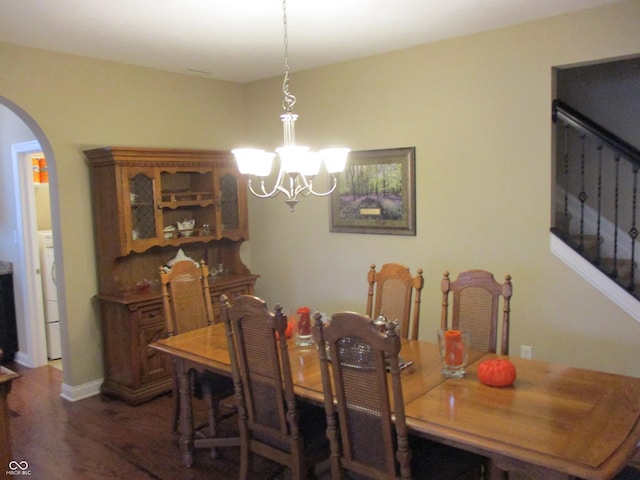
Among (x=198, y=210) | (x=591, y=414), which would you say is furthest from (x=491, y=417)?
(x=198, y=210)

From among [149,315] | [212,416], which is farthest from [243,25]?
[212,416]

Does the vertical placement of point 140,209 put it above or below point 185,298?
above

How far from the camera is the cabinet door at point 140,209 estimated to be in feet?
13.2

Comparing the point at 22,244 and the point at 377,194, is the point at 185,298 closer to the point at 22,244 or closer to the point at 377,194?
the point at 377,194

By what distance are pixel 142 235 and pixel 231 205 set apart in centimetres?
96

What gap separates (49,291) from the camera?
5.12 metres

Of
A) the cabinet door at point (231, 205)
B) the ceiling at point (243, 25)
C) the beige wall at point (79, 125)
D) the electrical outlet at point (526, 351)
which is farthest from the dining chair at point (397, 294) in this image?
the beige wall at point (79, 125)

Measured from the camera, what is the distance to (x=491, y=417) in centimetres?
193

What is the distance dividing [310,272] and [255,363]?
258cm

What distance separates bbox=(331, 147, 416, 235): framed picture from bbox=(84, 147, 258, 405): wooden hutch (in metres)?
1.07

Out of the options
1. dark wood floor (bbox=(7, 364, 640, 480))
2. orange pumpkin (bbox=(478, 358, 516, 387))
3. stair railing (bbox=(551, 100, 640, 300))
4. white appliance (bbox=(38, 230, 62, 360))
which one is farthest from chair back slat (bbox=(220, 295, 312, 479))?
white appliance (bbox=(38, 230, 62, 360))

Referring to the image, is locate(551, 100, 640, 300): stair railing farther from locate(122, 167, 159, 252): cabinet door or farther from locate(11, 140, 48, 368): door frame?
locate(11, 140, 48, 368): door frame

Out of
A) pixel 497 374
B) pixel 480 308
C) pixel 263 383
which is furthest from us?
pixel 480 308

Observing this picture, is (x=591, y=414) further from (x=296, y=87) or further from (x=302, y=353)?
(x=296, y=87)
